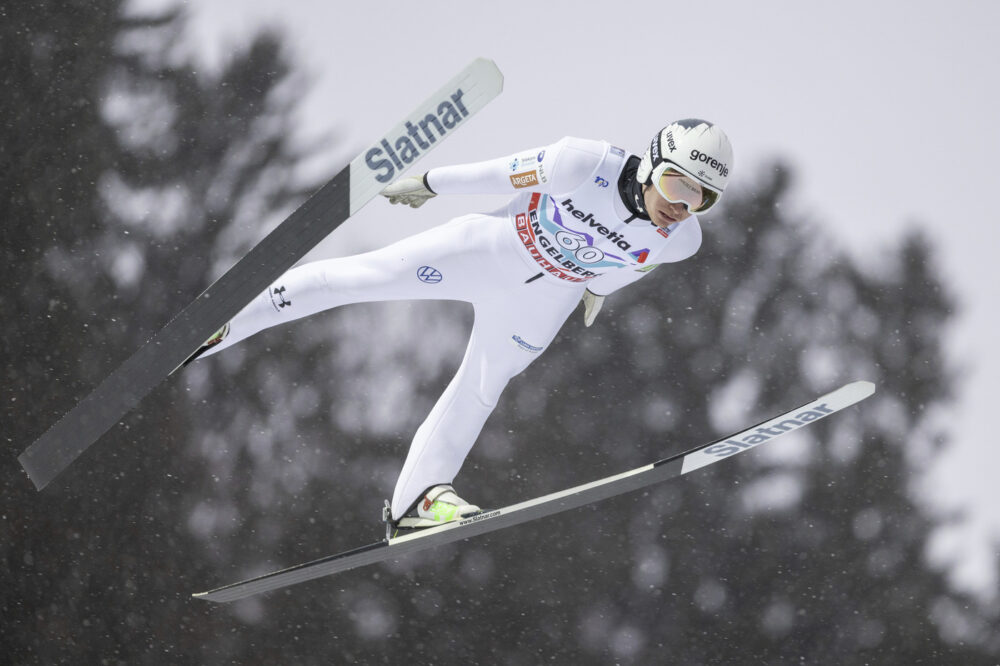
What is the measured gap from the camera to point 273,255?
4176 mm

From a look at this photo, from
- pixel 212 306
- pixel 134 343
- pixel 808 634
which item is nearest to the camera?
pixel 212 306

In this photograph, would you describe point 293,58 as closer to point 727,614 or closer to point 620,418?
point 620,418

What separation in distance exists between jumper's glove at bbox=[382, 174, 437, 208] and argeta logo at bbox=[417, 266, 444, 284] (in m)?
0.28

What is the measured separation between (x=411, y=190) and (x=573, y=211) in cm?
60

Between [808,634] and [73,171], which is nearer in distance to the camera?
[808,634]

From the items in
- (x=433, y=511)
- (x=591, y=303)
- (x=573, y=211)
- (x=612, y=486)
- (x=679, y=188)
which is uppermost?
(x=573, y=211)

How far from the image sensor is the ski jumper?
4277 millimetres

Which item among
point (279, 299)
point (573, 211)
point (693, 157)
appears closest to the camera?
point (693, 157)

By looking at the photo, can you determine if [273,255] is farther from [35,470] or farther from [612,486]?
[612,486]

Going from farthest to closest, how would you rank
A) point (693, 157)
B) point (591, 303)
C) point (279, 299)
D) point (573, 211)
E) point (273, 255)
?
point (591, 303)
point (279, 299)
point (573, 211)
point (273, 255)
point (693, 157)

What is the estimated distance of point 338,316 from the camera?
10305mm

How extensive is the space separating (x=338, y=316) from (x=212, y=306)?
6.02 m

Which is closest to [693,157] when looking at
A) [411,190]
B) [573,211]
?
[573,211]

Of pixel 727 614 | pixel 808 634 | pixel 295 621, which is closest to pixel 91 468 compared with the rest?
pixel 295 621
